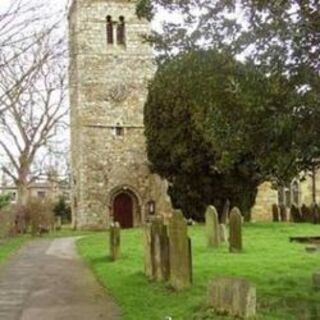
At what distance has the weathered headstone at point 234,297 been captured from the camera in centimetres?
970

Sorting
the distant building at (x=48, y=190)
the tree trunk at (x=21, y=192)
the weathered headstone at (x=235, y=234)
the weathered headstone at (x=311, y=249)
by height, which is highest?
the distant building at (x=48, y=190)

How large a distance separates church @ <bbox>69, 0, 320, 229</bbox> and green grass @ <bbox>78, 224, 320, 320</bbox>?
23359 mm

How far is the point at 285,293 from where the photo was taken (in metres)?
12.3

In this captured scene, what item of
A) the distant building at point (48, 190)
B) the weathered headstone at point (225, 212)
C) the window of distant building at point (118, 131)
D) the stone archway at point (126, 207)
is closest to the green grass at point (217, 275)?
the weathered headstone at point (225, 212)

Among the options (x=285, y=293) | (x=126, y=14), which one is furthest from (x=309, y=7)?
(x=126, y=14)

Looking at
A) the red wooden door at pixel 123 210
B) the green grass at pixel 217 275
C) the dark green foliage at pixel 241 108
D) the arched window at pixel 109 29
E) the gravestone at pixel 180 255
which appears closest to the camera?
the green grass at pixel 217 275

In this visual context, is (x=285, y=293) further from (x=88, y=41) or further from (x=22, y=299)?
(x=88, y=41)

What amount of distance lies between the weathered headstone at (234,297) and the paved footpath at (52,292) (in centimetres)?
150

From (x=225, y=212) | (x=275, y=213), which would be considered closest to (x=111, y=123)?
(x=275, y=213)

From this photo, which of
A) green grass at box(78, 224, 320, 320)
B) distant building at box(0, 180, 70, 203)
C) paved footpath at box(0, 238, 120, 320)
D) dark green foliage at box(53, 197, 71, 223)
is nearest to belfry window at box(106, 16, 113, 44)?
distant building at box(0, 180, 70, 203)

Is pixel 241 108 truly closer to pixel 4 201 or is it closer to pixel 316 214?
pixel 316 214

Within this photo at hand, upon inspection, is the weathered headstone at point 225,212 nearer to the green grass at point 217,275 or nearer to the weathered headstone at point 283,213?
the green grass at point 217,275

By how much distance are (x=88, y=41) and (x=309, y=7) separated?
37.7 m

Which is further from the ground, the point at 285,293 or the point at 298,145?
the point at 298,145
